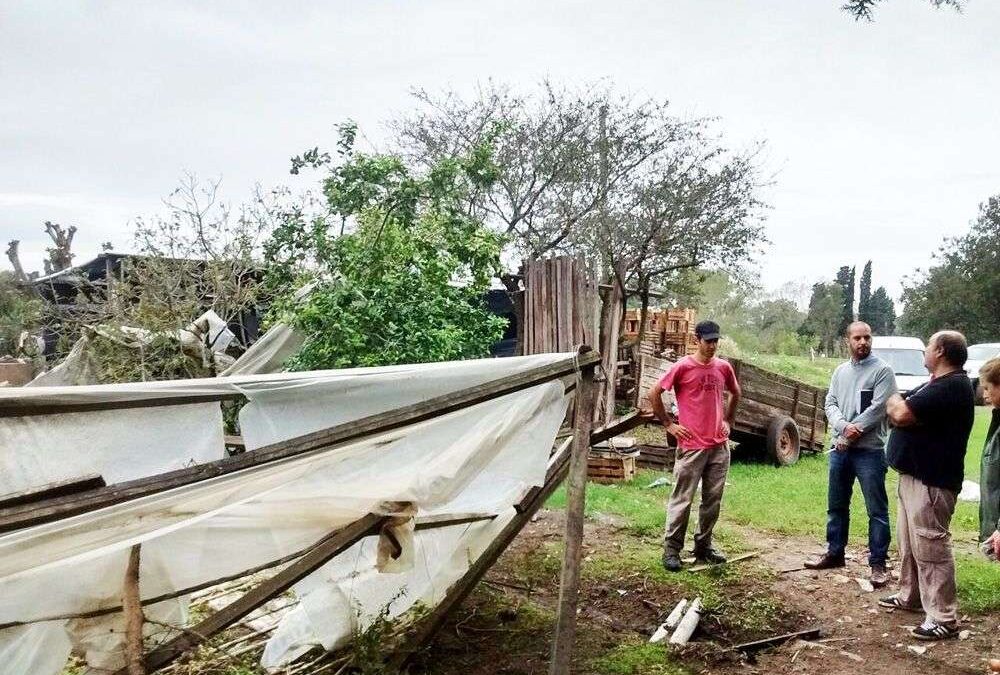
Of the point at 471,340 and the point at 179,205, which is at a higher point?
the point at 179,205

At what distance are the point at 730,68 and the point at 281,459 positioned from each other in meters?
11.7

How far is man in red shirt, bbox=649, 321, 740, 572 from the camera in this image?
561 cm

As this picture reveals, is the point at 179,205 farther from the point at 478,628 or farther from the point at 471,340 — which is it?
the point at 478,628

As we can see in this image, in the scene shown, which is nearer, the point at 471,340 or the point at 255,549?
the point at 255,549

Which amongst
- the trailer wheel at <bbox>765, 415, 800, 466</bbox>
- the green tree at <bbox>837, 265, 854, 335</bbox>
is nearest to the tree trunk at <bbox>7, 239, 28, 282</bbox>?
the trailer wheel at <bbox>765, 415, 800, 466</bbox>

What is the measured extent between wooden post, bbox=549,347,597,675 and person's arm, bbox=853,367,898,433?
9.53ft

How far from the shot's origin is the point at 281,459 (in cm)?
230

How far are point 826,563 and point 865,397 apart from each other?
4.46 feet

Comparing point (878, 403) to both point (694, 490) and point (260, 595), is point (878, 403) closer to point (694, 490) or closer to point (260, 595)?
point (694, 490)

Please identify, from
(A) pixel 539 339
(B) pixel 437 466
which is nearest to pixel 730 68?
(A) pixel 539 339

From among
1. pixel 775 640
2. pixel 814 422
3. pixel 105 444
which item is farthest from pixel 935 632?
pixel 814 422

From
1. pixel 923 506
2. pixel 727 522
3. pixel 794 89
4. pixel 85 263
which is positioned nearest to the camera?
pixel 923 506

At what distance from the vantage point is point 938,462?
14.3ft

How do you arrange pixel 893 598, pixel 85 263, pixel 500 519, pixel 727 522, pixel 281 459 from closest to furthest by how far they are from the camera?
1. pixel 281 459
2. pixel 500 519
3. pixel 893 598
4. pixel 727 522
5. pixel 85 263
